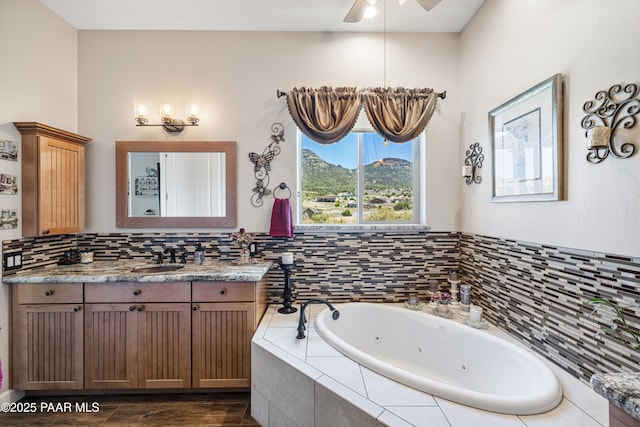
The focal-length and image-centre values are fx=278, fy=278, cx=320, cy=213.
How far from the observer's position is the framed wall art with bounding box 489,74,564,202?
152 cm

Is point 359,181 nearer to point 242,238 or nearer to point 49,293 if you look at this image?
point 242,238

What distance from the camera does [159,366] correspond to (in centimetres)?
197

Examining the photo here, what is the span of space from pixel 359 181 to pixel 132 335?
217 centimetres

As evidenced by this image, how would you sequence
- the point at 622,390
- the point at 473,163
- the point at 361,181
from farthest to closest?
the point at 361,181
the point at 473,163
the point at 622,390

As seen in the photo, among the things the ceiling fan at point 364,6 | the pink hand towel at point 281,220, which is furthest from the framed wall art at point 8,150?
the ceiling fan at point 364,6

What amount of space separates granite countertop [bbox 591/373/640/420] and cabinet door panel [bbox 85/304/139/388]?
7.99 ft

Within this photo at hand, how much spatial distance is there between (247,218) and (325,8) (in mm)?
1838

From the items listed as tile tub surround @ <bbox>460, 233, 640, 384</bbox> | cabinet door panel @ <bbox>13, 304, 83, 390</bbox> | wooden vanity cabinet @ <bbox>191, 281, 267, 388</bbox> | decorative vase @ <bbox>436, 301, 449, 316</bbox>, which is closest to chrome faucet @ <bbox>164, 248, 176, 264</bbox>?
wooden vanity cabinet @ <bbox>191, 281, 267, 388</bbox>

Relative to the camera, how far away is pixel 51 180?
7.00 feet

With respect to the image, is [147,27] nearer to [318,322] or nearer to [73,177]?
[73,177]

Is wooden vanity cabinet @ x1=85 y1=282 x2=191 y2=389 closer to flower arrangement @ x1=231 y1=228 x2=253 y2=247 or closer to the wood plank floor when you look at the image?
the wood plank floor

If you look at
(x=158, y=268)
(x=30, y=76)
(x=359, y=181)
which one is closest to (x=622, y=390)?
(x=359, y=181)

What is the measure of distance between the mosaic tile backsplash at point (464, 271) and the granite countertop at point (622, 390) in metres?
0.53

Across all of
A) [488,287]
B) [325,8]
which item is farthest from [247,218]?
[488,287]
